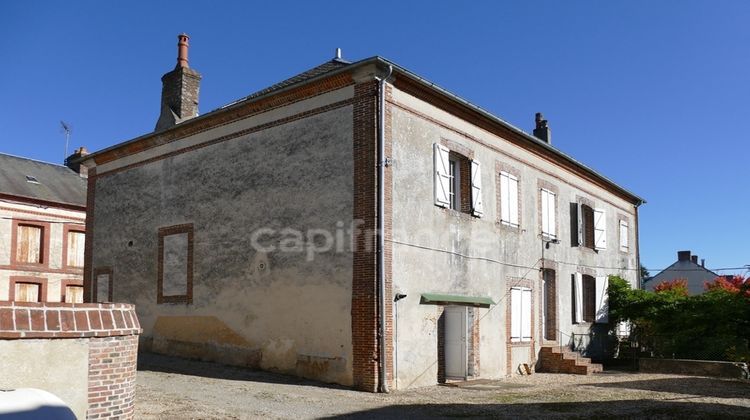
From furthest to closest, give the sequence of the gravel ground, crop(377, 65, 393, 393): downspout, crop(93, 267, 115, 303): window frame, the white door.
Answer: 1. crop(93, 267, 115, 303): window frame
2. the white door
3. crop(377, 65, 393, 393): downspout
4. the gravel ground

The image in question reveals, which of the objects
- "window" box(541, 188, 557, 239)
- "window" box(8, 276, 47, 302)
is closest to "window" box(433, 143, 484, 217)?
"window" box(541, 188, 557, 239)

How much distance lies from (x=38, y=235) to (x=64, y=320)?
72.3 ft

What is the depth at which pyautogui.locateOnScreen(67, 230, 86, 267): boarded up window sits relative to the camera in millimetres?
25453

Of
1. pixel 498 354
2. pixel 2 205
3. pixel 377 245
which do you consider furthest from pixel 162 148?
pixel 2 205

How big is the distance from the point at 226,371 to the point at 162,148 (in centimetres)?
607

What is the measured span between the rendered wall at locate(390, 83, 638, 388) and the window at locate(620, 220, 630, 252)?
354cm

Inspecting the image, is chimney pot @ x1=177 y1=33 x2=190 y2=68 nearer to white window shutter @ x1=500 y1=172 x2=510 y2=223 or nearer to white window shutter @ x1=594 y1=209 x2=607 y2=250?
white window shutter @ x1=500 y1=172 x2=510 y2=223

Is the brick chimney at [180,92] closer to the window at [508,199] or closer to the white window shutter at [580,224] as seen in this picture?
the window at [508,199]

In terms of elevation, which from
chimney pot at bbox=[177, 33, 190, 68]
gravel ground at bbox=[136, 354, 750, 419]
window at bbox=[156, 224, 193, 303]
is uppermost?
chimney pot at bbox=[177, 33, 190, 68]

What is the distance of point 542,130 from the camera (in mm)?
21391

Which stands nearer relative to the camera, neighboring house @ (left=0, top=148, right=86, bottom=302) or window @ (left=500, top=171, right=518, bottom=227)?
window @ (left=500, top=171, right=518, bottom=227)

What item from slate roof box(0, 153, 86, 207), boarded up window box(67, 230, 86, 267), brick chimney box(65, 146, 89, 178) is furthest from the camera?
brick chimney box(65, 146, 89, 178)

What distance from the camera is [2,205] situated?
2370 centimetres

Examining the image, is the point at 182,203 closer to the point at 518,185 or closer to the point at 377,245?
the point at 377,245
